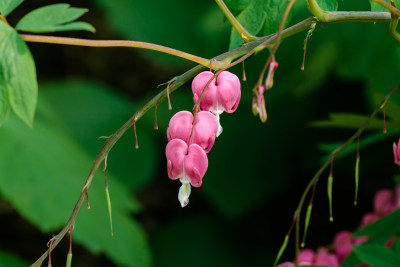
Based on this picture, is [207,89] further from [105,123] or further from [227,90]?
[105,123]

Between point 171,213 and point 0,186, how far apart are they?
1331mm

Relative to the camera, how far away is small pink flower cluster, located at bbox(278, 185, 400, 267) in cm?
118

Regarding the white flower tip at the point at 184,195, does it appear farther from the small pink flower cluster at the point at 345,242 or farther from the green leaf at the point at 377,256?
the small pink flower cluster at the point at 345,242

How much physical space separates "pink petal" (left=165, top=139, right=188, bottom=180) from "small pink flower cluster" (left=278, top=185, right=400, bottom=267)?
500 mm

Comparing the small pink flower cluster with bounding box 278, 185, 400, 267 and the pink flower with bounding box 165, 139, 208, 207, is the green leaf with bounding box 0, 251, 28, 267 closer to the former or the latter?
the small pink flower cluster with bounding box 278, 185, 400, 267

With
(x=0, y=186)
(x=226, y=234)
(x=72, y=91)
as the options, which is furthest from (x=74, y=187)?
(x=72, y=91)

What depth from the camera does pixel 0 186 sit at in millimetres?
1749

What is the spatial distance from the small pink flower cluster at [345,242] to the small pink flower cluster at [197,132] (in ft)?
1.61

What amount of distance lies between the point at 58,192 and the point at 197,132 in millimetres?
1226

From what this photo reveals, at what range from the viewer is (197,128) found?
69cm

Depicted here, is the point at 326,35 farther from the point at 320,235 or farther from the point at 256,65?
the point at 320,235

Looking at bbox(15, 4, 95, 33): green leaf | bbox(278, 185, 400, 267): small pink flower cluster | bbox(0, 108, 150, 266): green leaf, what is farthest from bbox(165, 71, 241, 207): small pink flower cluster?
bbox(0, 108, 150, 266): green leaf

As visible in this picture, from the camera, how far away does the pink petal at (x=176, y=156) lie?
69 centimetres

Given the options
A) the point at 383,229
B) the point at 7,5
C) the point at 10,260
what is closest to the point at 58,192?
the point at 10,260
